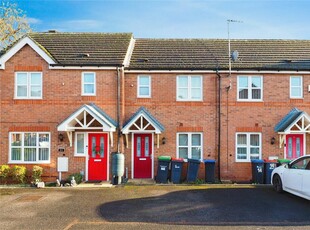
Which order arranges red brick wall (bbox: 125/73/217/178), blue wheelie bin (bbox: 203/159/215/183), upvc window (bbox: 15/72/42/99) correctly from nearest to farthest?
blue wheelie bin (bbox: 203/159/215/183), upvc window (bbox: 15/72/42/99), red brick wall (bbox: 125/73/217/178)

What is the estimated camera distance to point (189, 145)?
50.5 feet

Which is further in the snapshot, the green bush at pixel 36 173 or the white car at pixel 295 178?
the green bush at pixel 36 173

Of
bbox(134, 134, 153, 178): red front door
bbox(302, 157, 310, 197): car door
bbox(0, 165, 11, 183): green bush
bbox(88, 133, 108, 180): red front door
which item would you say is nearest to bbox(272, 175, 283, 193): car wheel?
bbox(302, 157, 310, 197): car door

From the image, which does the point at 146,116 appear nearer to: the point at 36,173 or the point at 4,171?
the point at 36,173

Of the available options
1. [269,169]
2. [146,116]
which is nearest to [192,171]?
[146,116]

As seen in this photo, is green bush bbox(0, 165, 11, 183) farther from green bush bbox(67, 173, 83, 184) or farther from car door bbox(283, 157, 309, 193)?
car door bbox(283, 157, 309, 193)

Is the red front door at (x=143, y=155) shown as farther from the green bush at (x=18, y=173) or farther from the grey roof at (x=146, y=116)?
the green bush at (x=18, y=173)

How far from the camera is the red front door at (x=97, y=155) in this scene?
1491 cm

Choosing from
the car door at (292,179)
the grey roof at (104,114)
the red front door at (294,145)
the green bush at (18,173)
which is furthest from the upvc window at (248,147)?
the green bush at (18,173)

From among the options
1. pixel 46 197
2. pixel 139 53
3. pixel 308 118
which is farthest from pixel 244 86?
pixel 46 197

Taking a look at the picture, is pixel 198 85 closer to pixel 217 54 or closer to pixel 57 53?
pixel 217 54

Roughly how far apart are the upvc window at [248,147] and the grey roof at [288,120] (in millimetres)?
990

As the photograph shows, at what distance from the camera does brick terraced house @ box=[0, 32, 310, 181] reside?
1484 centimetres

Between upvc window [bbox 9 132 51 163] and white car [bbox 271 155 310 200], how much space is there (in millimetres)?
10107
